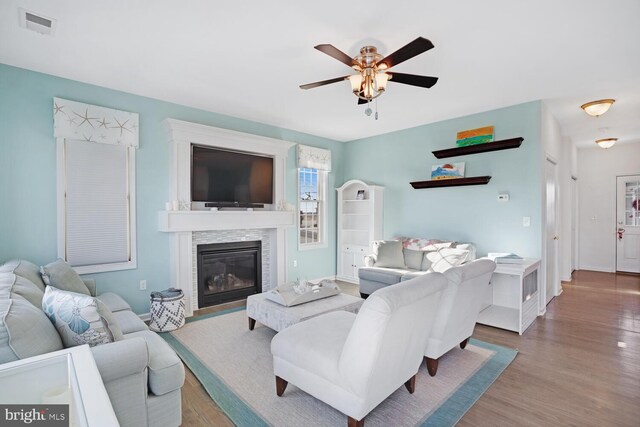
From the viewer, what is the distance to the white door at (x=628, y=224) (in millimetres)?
6363

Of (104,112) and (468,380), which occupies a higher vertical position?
(104,112)

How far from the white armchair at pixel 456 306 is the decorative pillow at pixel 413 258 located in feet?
5.59

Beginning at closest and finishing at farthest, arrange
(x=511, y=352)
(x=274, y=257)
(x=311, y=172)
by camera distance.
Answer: (x=511, y=352) → (x=274, y=257) → (x=311, y=172)

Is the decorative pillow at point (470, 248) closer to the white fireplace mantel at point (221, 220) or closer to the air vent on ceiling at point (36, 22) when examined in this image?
the white fireplace mantel at point (221, 220)

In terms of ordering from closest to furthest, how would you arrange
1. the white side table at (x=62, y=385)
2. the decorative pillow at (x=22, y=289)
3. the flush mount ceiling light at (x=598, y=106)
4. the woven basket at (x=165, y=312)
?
the white side table at (x=62, y=385)
the decorative pillow at (x=22, y=289)
the woven basket at (x=165, y=312)
the flush mount ceiling light at (x=598, y=106)

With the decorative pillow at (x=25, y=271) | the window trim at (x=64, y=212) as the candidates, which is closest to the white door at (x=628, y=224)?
the window trim at (x=64, y=212)

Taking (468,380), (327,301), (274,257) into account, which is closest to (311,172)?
(274,257)

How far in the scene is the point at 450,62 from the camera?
2854mm

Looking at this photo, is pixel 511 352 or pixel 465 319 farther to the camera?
pixel 511 352

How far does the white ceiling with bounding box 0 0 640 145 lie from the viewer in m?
2.13

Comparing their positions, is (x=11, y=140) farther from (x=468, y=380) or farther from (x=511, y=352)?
(x=511, y=352)

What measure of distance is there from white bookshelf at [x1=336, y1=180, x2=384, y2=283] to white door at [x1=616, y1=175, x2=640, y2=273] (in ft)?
17.2

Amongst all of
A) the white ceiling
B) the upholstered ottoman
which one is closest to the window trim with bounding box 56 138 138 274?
the white ceiling

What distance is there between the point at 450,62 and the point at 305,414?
308 centimetres
